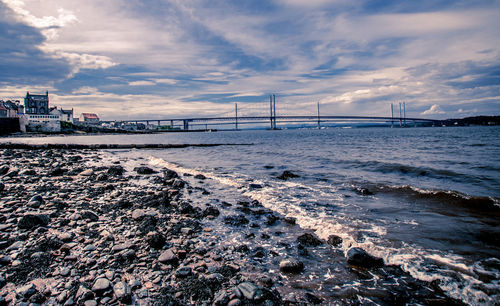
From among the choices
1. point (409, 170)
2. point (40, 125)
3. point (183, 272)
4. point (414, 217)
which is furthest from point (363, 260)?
point (40, 125)

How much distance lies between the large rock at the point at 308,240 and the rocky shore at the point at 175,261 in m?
0.02

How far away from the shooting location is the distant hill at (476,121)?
126000mm

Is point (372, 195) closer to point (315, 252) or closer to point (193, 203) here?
point (315, 252)

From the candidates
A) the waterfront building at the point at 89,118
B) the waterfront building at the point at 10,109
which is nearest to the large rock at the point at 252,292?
the waterfront building at the point at 10,109

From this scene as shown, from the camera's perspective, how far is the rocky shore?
2.73 m

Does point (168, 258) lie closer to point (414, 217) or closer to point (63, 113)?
point (414, 217)

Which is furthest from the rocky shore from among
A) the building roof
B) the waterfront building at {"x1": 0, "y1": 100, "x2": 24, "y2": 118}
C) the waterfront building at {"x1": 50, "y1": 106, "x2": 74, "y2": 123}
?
the building roof

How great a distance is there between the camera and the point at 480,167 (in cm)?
1246

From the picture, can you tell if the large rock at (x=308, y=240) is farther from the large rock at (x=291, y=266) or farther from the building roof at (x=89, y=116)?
the building roof at (x=89, y=116)

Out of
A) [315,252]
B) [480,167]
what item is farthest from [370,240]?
[480,167]

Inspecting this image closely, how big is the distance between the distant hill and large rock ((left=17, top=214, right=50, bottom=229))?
580 ft

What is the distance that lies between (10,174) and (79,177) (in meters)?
2.26

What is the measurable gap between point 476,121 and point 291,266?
183m

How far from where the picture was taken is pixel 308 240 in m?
4.26
